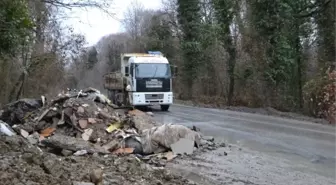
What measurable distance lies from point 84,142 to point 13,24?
3.63 meters

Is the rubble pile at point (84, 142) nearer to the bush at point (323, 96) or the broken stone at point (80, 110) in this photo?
the broken stone at point (80, 110)

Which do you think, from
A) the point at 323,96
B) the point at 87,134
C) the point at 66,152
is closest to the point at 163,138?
the point at 66,152

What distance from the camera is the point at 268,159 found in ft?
37.4

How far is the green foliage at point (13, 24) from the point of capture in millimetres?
11922

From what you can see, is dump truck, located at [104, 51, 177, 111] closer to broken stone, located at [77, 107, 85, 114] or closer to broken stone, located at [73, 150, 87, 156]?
broken stone, located at [77, 107, 85, 114]

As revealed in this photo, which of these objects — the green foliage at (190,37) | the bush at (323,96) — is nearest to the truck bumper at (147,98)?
the bush at (323,96)

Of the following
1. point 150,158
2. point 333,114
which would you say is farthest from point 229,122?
point 150,158

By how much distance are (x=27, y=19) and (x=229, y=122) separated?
10.6m

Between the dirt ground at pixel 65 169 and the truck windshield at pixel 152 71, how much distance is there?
1652 cm

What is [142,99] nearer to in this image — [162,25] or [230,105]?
[230,105]

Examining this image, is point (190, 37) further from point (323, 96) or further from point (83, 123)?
point (83, 123)

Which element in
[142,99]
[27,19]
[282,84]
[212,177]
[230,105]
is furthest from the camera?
[230,105]

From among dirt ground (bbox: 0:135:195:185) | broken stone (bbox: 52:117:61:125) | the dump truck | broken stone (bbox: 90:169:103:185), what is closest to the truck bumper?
the dump truck

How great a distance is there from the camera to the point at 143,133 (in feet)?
43.6
